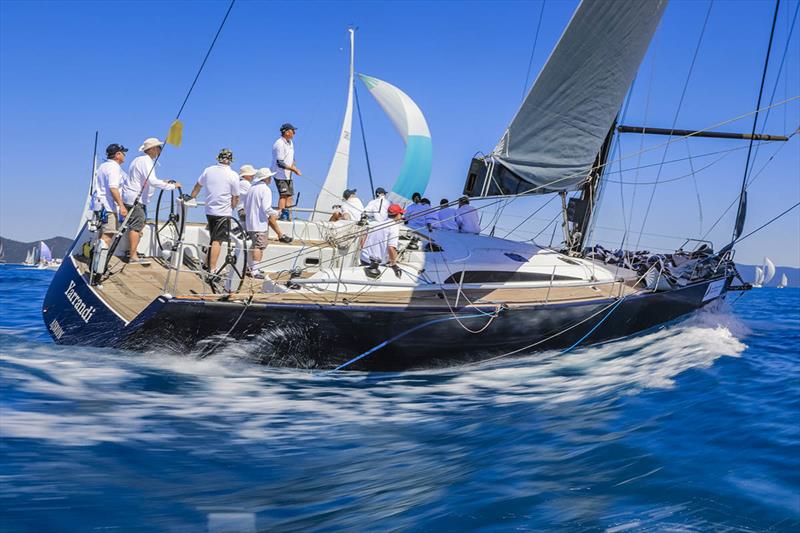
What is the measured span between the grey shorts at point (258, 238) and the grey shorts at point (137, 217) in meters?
1.29

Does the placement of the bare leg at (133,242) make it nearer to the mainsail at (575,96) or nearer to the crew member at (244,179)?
the crew member at (244,179)

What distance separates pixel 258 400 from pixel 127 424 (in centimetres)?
119

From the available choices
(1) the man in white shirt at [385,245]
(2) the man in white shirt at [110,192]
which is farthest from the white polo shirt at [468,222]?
(2) the man in white shirt at [110,192]

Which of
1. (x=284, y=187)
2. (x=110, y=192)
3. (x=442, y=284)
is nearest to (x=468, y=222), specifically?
(x=442, y=284)

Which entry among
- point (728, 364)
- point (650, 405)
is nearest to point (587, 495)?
point (650, 405)

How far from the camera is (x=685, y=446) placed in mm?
4406

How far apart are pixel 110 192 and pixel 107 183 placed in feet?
0.36

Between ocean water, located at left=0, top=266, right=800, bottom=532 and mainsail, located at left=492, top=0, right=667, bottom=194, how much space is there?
2832 mm

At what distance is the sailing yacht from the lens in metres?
6.38

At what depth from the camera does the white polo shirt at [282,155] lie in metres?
10.1

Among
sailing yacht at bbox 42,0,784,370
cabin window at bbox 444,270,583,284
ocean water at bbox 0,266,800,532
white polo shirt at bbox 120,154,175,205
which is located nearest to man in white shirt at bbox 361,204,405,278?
sailing yacht at bbox 42,0,784,370

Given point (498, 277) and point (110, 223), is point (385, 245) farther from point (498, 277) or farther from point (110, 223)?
point (110, 223)

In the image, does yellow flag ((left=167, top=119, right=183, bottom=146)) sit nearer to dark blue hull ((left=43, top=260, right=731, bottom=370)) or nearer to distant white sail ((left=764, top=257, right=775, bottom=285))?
dark blue hull ((left=43, top=260, right=731, bottom=370))

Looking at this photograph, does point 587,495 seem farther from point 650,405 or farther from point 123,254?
point 123,254
